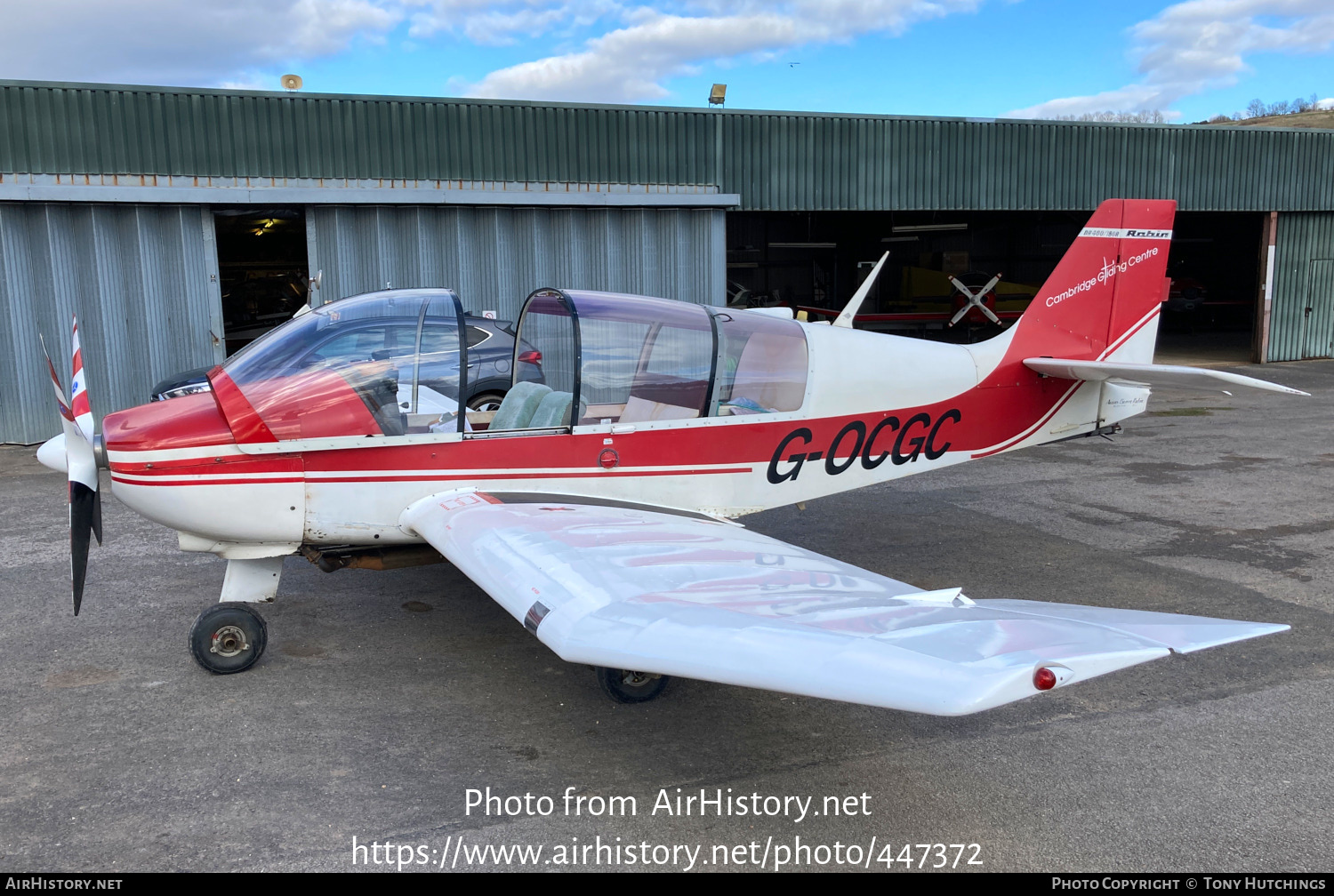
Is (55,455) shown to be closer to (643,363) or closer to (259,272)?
(643,363)

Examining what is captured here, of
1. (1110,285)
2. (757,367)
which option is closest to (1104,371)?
(1110,285)

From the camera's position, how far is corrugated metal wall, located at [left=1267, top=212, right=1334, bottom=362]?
1889 cm

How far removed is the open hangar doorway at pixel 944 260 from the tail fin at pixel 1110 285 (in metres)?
20.9

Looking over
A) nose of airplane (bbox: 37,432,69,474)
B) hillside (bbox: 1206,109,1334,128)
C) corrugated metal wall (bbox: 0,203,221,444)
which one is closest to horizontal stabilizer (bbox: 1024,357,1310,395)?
nose of airplane (bbox: 37,432,69,474)

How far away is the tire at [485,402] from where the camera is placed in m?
6.17

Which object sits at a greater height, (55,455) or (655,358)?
(655,358)

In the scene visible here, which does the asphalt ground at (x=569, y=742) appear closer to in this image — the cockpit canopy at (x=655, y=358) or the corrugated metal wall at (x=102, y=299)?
the cockpit canopy at (x=655, y=358)

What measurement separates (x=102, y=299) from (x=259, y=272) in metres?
10.3

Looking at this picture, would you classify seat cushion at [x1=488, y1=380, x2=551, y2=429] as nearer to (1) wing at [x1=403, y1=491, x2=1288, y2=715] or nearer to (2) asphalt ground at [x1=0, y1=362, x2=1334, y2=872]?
(1) wing at [x1=403, y1=491, x2=1288, y2=715]

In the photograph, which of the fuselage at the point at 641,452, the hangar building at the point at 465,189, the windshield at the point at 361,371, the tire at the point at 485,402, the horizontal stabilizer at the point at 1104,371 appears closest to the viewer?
the fuselage at the point at 641,452

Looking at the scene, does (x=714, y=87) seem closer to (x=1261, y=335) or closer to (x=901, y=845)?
(x=1261, y=335)

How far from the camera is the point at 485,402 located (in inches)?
268

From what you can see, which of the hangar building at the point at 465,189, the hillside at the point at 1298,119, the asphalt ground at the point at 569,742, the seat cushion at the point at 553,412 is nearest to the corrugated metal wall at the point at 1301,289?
the hangar building at the point at 465,189
